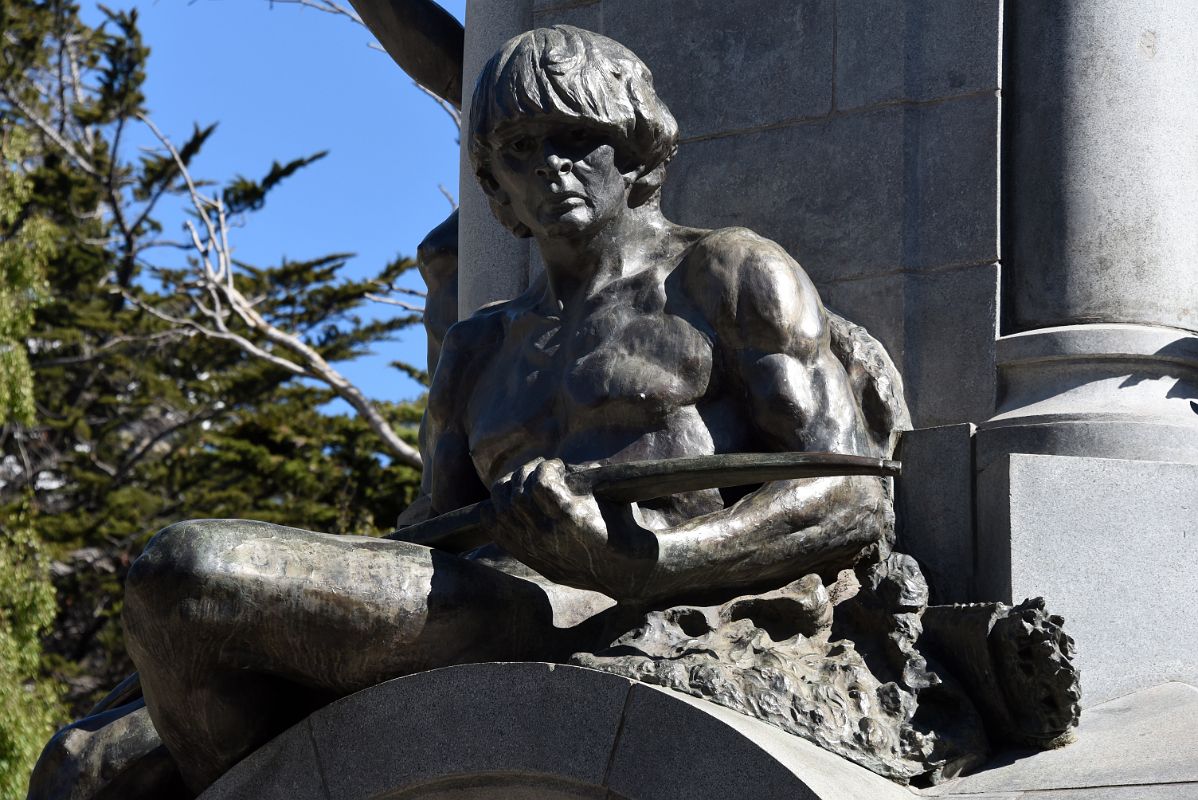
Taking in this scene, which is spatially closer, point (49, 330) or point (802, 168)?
point (802, 168)

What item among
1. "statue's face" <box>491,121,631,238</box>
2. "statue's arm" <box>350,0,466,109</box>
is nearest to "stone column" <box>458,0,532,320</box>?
"statue's arm" <box>350,0,466,109</box>

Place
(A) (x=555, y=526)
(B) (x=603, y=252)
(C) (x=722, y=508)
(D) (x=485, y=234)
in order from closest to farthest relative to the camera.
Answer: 1. (A) (x=555, y=526)
2. (C) (x=722, y=508)
3. (B) (x=603, y=252)
4. (D) (x=485, y=234)

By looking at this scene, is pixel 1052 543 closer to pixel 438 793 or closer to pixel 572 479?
pixel 572 479

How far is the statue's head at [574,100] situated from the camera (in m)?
5.91

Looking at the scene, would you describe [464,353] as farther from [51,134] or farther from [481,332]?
[51,134]

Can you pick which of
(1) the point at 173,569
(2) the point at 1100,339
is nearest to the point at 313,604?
(1) the point at 173,569

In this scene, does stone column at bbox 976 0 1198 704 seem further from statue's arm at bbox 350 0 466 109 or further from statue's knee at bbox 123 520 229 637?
statue's arm at bbox 350 0 466 109

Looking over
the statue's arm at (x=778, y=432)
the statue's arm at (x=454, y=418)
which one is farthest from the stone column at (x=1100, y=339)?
the statue's arm at (x=454, y=418)

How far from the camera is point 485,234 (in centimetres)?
827

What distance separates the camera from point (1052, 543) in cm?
608

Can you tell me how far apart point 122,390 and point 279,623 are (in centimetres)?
2584

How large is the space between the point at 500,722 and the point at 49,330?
2553cm

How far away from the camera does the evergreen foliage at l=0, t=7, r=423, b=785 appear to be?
91.2 ft

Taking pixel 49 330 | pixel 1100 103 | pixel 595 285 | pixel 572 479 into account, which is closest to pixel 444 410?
pixel 595 285
